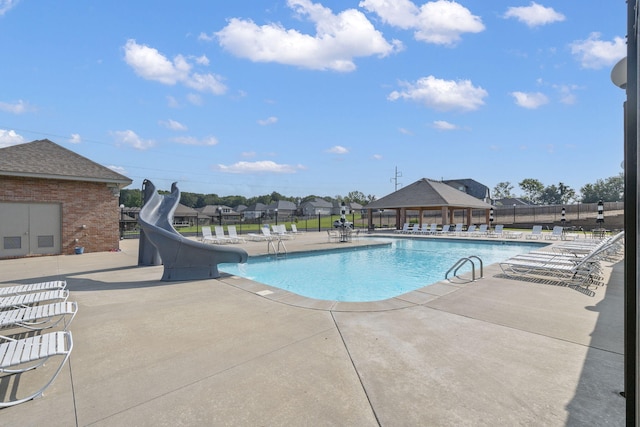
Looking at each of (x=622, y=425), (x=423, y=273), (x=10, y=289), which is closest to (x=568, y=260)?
(x=423, y=273)

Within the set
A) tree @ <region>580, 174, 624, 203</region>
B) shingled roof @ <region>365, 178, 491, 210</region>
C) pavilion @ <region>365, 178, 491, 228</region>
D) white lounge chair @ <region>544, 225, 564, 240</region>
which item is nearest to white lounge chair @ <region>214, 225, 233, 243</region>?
pavilion @ <region>365, 178, 491, 228</region>

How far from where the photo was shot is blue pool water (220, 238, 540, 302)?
8430 millimetres

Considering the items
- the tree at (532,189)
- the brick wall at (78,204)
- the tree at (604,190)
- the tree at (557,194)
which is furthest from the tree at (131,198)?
the tree at (604,190)

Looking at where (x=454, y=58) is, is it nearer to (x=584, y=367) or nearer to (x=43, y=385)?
(x=584, y=367)

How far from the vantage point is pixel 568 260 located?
7863 millimetres

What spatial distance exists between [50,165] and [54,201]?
1468mm

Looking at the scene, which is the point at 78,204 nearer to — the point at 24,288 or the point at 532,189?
the point at 24,288

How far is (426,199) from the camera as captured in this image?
80.9 feet

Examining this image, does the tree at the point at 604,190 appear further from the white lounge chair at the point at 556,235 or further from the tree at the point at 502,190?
the white lounge chair at the point at 556,235

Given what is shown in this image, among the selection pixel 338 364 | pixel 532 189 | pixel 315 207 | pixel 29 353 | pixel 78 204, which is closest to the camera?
pixel 29 353

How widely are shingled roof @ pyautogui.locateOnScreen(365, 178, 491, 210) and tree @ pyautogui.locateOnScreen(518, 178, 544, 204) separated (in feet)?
142

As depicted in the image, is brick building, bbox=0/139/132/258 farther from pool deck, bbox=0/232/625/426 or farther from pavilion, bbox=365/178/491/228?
pavilion, bbox=365/178/491/228

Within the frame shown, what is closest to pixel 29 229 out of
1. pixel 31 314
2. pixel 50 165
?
pixel 50 165

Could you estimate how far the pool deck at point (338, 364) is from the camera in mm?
2279
